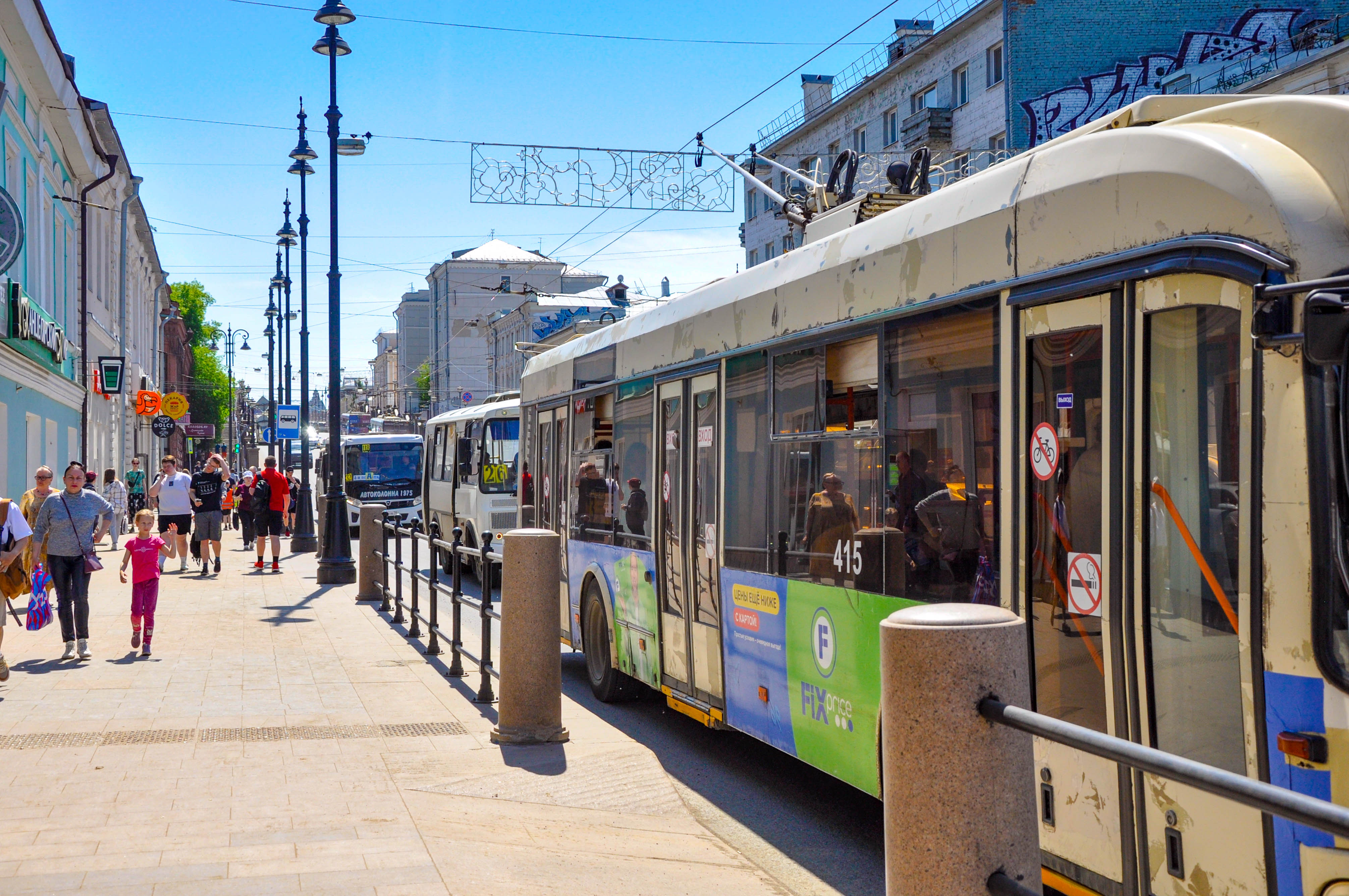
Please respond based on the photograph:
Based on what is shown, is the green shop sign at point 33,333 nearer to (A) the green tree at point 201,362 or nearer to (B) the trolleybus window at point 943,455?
(B) the trolleybus window at point 943,455

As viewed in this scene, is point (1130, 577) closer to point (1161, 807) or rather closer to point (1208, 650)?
point (1208, 650)

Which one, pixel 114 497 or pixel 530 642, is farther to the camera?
pixel 114 497

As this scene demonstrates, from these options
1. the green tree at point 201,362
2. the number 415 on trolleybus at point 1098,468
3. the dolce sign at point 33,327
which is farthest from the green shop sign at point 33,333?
the green tree at point 201,362

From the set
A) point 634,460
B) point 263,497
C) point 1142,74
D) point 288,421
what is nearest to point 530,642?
point 634,460

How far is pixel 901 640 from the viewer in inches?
118

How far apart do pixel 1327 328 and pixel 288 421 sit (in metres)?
34.6

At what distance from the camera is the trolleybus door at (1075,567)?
4.15 m

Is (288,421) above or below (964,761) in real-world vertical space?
above

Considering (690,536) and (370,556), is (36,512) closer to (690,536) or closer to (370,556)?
(370,556)

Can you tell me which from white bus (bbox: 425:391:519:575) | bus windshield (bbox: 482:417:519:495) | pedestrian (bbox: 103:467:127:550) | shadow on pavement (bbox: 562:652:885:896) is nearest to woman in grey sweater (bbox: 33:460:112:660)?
shadow on pavement (bbox: 562:652:885:896)

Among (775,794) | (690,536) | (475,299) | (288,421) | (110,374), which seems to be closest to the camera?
(775,794)

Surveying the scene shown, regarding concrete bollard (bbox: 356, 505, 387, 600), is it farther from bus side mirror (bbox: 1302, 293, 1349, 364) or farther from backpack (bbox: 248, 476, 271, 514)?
bus side mirror (bbox: 1302, 293, 1349, 364)

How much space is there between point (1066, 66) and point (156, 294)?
3405 centimetres

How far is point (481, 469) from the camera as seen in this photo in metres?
20.6
